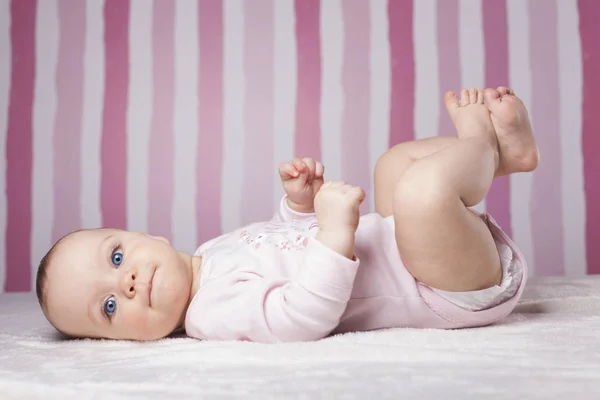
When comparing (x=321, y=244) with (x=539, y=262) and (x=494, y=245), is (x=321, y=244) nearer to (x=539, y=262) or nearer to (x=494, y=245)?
(x=494, y=245)

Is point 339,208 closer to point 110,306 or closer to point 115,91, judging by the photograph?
point 110,306

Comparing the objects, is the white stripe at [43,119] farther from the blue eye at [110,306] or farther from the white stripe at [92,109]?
the blue eye at [110,306]

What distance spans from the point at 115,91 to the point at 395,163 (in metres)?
1.29

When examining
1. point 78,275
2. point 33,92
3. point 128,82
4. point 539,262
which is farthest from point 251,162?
point 78,275

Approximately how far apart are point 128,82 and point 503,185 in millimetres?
1244

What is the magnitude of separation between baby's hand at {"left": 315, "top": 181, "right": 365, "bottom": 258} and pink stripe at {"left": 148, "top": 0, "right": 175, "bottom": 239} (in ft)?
4.18

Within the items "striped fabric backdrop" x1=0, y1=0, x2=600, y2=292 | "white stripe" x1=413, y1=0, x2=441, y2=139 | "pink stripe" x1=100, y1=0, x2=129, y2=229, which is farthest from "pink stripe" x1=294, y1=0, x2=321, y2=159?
"pink stripe" x1=100, y1=0, x2=129, y2=229

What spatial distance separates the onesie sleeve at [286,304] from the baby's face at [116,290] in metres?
0.07

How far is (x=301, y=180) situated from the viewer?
1385mm

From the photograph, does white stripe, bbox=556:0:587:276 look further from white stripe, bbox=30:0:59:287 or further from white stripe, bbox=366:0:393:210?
white stripe, bbox=30:0:59:287

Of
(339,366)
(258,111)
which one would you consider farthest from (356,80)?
(339,366)

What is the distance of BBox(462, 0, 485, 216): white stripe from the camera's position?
7.23ft

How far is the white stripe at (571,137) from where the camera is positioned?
220 cm

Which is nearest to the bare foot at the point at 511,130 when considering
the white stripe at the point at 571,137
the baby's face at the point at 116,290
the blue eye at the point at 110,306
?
the baby's face at the point at 116,290
